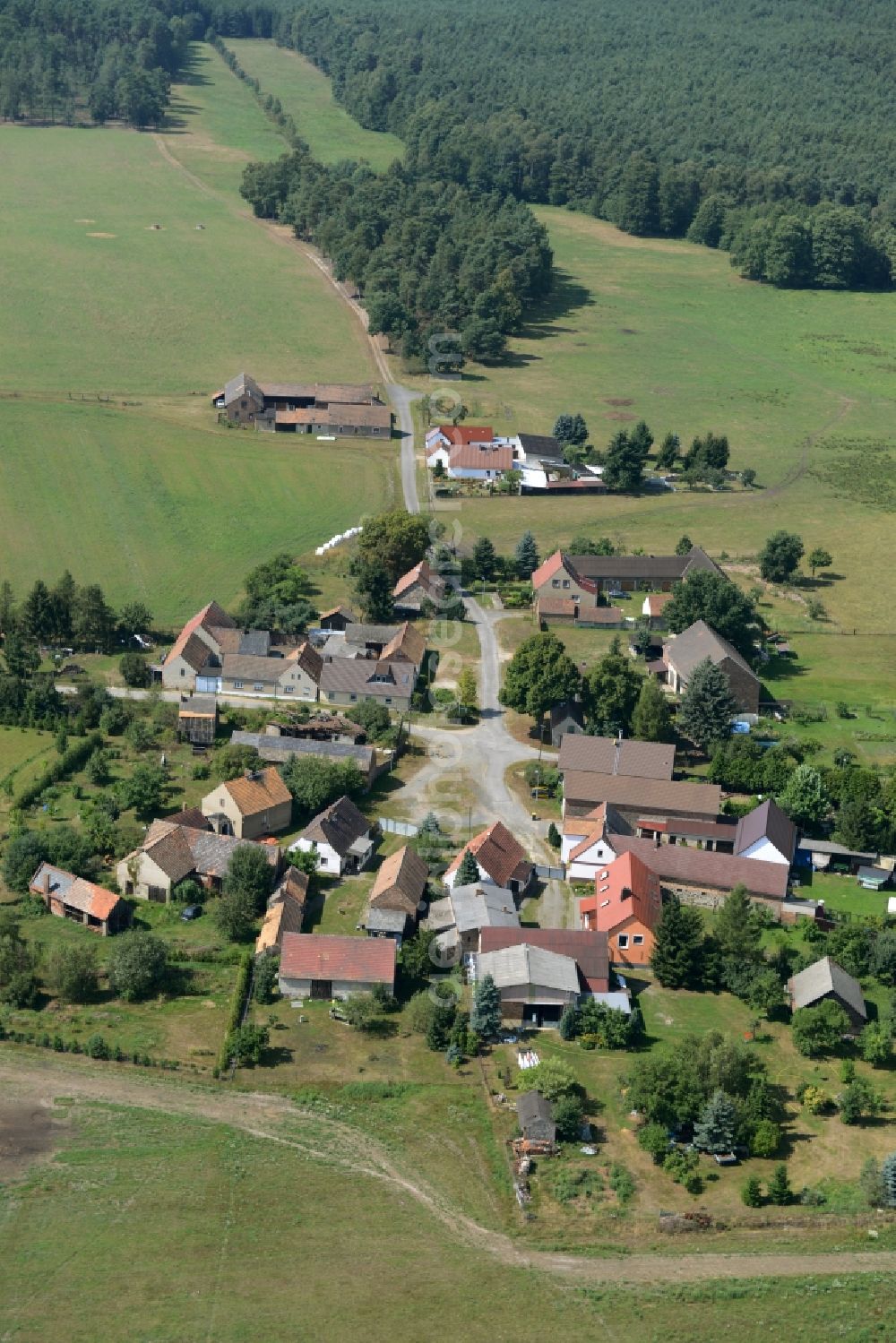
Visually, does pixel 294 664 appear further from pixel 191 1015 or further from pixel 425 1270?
pixel 425 1270

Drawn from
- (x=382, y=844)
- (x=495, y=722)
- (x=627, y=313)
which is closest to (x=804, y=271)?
(x=627, y=313)

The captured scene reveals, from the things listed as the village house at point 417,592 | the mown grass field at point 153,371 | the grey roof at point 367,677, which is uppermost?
the grey roof at point 367,677

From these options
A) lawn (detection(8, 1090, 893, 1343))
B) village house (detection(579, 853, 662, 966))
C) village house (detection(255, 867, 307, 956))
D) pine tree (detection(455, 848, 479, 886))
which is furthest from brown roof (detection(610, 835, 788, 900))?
lawn (detection(8, 1090, 893, 1343))

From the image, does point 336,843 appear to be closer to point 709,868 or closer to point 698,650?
point 709,868

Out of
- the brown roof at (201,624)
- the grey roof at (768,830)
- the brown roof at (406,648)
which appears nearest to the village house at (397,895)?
the grey roof at (768,830)

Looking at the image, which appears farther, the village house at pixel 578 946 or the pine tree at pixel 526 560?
the pine tree at pixel 526 560

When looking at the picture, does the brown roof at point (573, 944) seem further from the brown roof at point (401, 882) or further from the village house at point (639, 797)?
the village house at point (639, 797)

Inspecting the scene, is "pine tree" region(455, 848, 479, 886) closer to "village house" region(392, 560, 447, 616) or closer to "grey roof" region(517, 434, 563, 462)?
"village house" region(392, 560, 447, 616)
